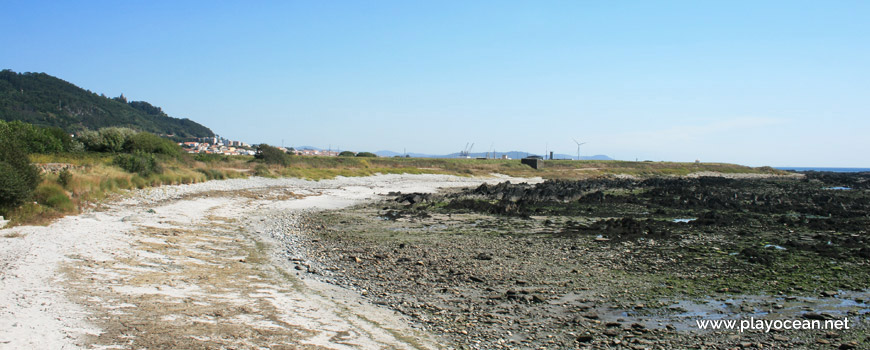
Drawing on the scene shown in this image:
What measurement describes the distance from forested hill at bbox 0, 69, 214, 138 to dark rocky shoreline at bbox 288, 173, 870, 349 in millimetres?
93970

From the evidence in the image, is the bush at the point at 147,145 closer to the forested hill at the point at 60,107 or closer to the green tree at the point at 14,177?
the green tree at the point at 14,177

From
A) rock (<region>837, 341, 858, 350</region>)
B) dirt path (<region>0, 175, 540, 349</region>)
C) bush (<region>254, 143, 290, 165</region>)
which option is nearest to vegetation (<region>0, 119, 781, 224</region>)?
bush (<region>254, 143, 290, 165</region>)

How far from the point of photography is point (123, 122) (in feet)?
383

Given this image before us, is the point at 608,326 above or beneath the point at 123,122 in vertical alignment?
beneath

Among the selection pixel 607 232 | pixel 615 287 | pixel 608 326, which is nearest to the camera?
pixel 608 326

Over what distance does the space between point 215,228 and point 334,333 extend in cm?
1157

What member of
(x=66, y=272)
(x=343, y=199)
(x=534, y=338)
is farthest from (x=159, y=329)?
(x=343, y=199)

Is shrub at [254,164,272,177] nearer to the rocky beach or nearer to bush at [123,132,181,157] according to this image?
bush at [123,132,181,157]

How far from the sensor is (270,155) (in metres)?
47.2

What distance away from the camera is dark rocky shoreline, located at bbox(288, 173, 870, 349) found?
309 inches

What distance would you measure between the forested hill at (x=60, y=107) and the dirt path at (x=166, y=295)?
92.5 m

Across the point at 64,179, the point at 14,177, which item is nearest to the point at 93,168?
the point at 64,179

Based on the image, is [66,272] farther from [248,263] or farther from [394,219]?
[394,219]

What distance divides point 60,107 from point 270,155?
3572 inches
